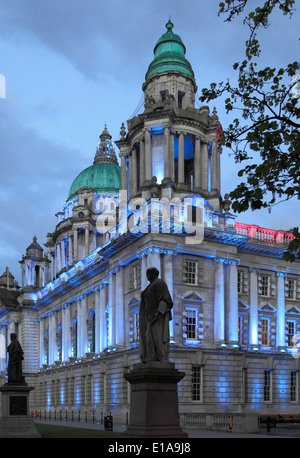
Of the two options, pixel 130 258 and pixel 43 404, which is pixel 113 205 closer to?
pixel 43 404

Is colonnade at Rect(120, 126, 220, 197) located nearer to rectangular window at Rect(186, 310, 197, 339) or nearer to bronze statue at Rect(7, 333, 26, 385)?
rectangular window at Rect(186, 310, 197, 339)

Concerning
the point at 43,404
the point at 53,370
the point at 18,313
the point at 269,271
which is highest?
the point at 269,271

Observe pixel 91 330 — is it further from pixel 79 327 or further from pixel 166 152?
pixel 166 152

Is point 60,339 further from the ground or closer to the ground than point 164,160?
closer to the ground

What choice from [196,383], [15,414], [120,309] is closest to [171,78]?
[120,309]

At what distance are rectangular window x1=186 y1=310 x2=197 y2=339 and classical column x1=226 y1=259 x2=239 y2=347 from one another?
2.97 m

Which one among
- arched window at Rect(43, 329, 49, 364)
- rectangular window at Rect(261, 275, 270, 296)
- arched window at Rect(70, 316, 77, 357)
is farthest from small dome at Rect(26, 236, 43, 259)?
rectangular window at Rect(261, 275, 270, 296)

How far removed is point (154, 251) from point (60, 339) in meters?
33.5

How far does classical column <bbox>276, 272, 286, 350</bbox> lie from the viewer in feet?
170

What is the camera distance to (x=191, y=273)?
47.7 metres

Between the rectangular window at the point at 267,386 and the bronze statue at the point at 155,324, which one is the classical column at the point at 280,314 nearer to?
the rectangular window at the point at 267,386

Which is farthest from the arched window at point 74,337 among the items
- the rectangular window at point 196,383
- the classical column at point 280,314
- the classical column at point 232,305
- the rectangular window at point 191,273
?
the rectangular window at point 196,383
